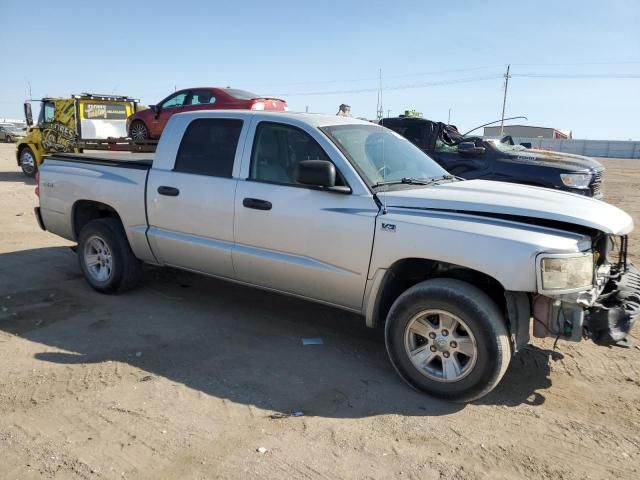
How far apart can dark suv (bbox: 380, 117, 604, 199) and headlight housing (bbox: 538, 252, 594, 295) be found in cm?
505

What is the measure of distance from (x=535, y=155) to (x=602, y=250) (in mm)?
5379

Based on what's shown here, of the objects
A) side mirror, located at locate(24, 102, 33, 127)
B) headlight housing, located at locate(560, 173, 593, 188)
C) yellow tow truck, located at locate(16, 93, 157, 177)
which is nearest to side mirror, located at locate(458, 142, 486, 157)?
headlight housing, located at locate(560, 173, 593, 188)

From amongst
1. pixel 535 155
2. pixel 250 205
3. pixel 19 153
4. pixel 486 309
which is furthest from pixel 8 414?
pixel 19 153

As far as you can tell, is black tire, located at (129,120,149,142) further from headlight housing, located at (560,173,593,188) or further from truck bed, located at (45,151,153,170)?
headlight housing, located at (560,173,593,188)

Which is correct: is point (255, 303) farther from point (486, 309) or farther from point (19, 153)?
point (19, 153)

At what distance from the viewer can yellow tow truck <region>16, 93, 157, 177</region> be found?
1683 centimetres

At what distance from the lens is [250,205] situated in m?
4.54

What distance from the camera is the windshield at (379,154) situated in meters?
4.32

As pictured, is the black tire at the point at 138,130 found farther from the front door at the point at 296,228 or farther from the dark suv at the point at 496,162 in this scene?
the front door at the point at 296,228

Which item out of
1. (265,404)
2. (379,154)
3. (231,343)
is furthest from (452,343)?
(231,343)

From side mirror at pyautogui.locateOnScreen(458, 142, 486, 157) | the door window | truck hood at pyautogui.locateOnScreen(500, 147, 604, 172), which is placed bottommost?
truck hood at pyautogui.locateOnScreen(500, 147, 604, 172)

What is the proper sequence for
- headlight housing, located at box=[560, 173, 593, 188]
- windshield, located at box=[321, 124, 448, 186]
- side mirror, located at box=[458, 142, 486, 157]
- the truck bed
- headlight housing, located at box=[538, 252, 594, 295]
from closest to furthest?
headlight housing, located at box=[538, 252, 594, 295] < windshield, located at box=[321, 124, 448, 186] < the truck bed < headlight housing, located at box=[560, 173, 593, 188] < side mirror, located at box=[458, 142, 486, 157]

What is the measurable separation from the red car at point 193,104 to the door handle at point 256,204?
275 inches

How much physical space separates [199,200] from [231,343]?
131 cm
